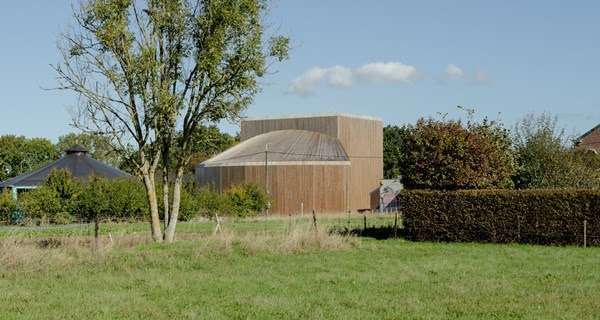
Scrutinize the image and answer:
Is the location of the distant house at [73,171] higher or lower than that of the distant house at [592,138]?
lower

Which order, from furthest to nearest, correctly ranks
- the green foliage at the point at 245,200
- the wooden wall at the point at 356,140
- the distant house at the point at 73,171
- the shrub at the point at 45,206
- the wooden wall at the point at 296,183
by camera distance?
the wooden wall at the point at 356,140 < the wooden wall at the point at 296,183 < the distant house at the point at 73,171 < the green foliage at the point at 245,200 < the shrub at the point at 45,206

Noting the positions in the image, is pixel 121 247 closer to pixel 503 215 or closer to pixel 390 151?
pixel 503 215

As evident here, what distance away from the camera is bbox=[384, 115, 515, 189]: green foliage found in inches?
1026

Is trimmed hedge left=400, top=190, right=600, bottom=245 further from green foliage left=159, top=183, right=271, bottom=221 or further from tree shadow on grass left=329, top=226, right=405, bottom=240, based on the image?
green foliage left=159, top=183, right=271, bottom=221

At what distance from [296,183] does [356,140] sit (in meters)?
11.3

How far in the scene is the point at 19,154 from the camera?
7956 centimetres

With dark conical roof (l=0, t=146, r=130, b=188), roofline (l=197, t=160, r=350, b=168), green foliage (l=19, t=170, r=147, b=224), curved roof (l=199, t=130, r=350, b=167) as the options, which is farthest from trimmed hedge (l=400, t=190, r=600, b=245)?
curved roof (l=199, t=130, r=350, b=167)

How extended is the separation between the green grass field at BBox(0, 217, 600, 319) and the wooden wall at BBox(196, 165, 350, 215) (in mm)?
38582

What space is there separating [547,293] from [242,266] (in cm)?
695

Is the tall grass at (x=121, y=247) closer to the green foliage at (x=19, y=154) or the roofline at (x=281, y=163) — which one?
the roofline at (x=281, y=163)

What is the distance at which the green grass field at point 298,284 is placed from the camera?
1124cm

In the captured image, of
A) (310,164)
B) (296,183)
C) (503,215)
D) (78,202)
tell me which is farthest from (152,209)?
(310,164)

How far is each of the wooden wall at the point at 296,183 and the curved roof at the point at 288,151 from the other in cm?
56

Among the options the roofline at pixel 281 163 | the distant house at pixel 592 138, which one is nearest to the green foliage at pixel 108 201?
the roofline at pixel 281 163
